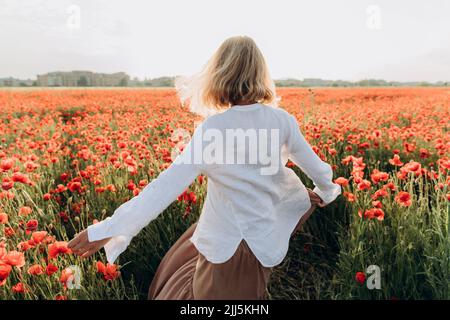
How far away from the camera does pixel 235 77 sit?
1.49 metres

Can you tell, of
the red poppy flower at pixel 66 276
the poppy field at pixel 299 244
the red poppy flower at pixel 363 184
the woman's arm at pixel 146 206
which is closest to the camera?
the woman's arm at pixel 146 206

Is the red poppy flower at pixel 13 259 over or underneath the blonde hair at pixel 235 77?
underneath

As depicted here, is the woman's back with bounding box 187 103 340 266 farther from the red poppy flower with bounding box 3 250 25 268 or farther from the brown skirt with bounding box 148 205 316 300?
the red poppy flower with bounding box 3 250 25 268

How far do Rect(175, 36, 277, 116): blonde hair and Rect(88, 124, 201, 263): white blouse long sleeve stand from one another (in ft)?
0.86

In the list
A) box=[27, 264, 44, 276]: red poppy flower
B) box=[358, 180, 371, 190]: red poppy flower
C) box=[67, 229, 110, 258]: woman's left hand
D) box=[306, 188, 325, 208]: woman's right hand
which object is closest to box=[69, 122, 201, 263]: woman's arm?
box=[67, 229, 110, 258]: woman's left hand

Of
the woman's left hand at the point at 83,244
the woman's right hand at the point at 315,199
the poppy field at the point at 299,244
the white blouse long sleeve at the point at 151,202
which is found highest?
the white blouse long sleeve at the point at 151,202

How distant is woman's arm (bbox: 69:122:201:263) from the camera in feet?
4.55

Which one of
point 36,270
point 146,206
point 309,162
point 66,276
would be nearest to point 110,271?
point 66,276

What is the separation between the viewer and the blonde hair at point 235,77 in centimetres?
149

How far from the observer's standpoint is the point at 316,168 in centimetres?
168

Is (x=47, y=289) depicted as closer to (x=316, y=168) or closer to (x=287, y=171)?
(x=287, y=171)

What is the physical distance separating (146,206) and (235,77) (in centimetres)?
57

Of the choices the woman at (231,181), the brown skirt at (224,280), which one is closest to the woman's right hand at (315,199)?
the woman at (231,181)

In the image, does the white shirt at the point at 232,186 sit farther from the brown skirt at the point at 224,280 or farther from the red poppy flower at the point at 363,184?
the red poppy flower at the point at 363,184
